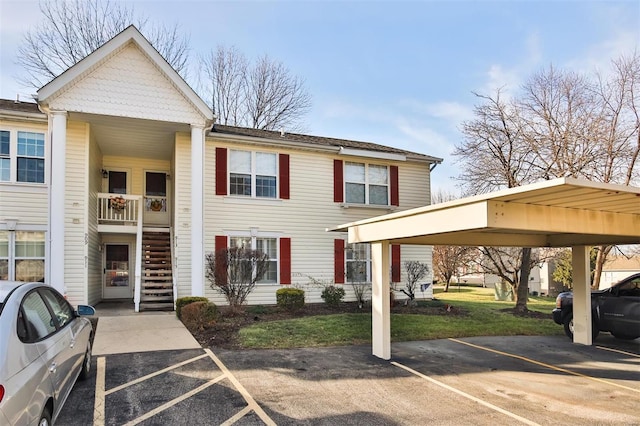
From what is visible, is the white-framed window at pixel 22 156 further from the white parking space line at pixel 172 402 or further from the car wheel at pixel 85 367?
the white parking space line at pixel 172 402

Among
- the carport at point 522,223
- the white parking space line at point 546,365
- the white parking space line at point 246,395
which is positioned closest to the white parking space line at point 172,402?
the white parking space line at point 246,395

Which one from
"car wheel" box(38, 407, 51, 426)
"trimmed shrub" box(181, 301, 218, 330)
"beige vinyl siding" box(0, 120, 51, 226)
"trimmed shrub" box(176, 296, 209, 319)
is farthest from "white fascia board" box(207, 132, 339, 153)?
"car wheel" box(38, 407, 51, 426)

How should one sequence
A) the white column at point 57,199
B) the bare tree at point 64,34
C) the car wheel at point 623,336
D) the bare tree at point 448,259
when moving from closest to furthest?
the car wheel at point 623,336
the white column at point 57,199
the bare tree at point 64,34
the bare tree at point 448,259

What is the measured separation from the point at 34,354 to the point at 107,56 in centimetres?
1049

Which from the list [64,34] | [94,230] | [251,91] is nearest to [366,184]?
[94,230]

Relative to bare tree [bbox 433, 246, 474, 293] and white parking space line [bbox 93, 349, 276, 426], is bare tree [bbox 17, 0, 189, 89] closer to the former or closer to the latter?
white parking space line [bbox 93, 349, 276, 426]

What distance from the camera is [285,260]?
14836 millimetres

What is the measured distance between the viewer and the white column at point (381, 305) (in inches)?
308

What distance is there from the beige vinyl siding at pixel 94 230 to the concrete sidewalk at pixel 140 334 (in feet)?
7.96

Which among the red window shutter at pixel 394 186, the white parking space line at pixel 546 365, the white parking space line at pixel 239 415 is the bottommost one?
the white parking space line at pixel 546 365

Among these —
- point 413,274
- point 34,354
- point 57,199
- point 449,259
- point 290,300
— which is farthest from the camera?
point 449,259

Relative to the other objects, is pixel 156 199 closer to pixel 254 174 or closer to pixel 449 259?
pixel 254 174

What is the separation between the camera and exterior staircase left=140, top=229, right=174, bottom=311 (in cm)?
1322

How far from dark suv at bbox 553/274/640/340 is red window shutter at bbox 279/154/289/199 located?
9.25 metres
